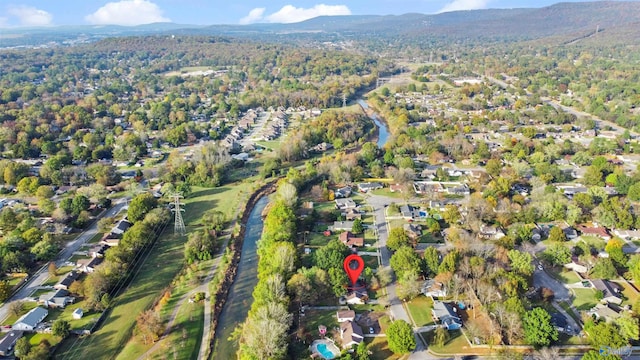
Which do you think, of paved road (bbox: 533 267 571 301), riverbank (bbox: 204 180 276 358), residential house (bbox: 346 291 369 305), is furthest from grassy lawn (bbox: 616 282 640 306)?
riverbank (bbox: 204 180 276 358)

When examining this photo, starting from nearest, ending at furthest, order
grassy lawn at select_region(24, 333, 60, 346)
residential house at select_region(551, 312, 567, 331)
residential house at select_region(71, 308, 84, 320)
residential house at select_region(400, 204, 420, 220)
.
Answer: grassy lawn at select_region(24, 333, 60, 346), residential house at select_region(551, 312, 567, 331), residential house at select_region(71, 308, 84, 320), residential house at select_region(400, 204, 420, 220)

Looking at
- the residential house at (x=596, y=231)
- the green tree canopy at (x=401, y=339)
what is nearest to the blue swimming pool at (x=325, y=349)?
the green tree canopy at (x=401, y=339)

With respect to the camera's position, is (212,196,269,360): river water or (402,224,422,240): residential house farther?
(402,224,422,240): residential house

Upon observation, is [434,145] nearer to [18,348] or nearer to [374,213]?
[374,213]

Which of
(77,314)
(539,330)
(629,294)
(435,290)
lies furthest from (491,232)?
(77,314)

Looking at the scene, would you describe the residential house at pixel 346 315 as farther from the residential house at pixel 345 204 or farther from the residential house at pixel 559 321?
the residential house at pixel 345 204

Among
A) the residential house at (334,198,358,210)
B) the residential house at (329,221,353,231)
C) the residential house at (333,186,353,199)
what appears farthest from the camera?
the residential house at (333,186,353,199)

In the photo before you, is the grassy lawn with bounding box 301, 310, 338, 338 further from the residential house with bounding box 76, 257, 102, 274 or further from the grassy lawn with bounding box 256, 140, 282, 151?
the grassy lawn with bounding box 256, 140, 282, 151
